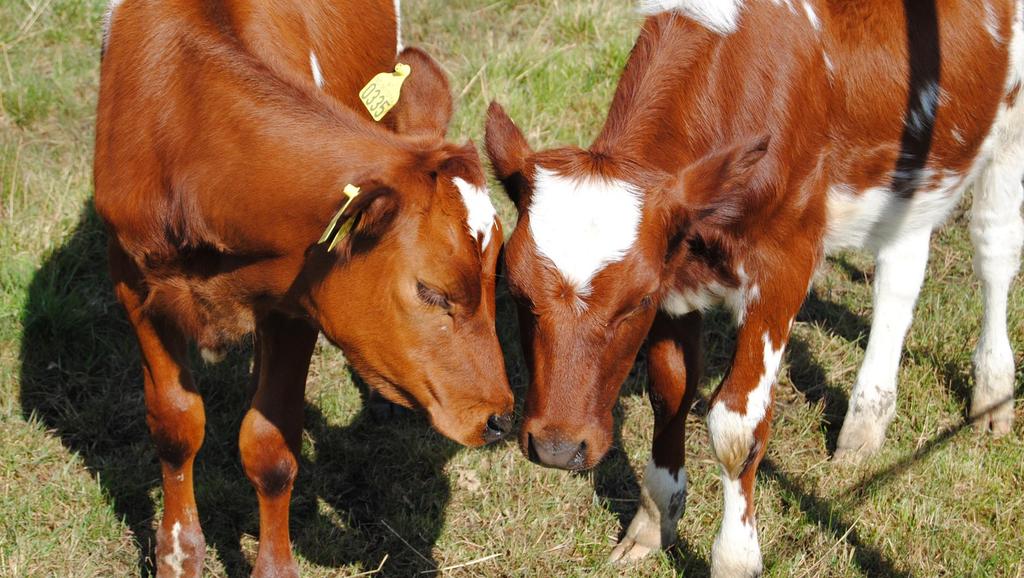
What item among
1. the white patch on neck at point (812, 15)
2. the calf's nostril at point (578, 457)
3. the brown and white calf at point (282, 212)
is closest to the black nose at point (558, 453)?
the calf's nostril at point (578, 457)

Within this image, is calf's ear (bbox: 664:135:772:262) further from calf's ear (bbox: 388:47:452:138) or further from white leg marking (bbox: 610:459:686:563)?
white leg marking (bbox: 610:459:686:563)

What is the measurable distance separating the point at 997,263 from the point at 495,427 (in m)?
2.86

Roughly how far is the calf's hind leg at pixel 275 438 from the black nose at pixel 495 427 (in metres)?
0.94

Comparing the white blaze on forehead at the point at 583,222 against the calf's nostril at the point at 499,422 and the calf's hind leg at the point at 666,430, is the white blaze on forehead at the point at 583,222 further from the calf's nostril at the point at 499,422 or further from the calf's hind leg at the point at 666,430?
the calf's hind leg at the point at 666,430

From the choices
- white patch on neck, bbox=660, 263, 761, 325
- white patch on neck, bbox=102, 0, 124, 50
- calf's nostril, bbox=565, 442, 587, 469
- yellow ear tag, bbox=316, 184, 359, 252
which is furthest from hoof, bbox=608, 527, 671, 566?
white patch on neck, bbox=102, 0, 124, 50

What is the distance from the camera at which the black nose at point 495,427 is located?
147 inches

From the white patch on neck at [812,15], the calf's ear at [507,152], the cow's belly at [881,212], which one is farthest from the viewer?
the cow's belly at [881,212]

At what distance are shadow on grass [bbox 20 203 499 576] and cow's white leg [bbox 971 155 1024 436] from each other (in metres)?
2.37

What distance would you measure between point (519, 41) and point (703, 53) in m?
3.60

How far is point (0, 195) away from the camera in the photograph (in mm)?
6148

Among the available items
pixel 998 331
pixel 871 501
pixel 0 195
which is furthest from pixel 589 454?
pixel 0 195

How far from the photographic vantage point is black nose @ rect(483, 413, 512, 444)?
12.2ft

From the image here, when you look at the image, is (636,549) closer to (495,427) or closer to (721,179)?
(495,427)

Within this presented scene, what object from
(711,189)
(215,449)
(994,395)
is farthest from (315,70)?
(994,395)
